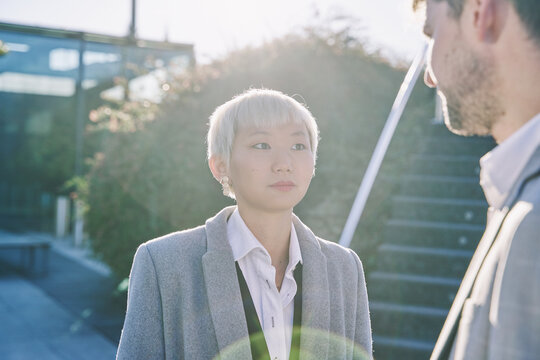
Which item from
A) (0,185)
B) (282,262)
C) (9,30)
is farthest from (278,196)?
(0,185)

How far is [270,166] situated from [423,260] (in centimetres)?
350

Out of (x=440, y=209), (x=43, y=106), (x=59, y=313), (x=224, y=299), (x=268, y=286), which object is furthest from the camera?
(x=43, y=106)

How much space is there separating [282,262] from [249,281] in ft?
0.62

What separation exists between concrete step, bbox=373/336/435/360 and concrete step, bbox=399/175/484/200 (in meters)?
1.78

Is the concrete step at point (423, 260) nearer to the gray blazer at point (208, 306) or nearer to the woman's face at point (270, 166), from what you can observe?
the gray blazer at point (208, 306)

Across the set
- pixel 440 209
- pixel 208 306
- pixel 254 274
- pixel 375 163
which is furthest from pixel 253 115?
pixel 440 209

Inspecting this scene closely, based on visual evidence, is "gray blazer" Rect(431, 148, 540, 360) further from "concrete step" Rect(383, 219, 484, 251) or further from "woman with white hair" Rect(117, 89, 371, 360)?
"concrete step" Rect(383, 219, 484, 251)

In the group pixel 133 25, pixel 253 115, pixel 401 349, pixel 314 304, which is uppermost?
pixel 133 25

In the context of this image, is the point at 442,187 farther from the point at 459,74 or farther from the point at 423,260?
the point at 459,74

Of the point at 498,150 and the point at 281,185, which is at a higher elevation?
the point at 498,150

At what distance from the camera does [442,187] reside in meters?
5.80

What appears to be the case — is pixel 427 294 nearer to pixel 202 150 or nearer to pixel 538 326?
pixel 202 150

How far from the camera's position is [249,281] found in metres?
2.09

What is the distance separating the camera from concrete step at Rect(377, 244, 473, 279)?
502 cm
